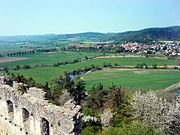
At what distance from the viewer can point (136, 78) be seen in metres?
82.7

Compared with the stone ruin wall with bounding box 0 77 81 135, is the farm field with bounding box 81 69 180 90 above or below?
below

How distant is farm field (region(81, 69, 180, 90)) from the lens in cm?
7321

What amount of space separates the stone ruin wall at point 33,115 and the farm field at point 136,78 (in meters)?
47.7

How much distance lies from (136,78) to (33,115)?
217 feet

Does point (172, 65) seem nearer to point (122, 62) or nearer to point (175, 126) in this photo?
point (122, 62)

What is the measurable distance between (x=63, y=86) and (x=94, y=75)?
32879mm

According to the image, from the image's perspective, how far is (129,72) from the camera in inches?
3770

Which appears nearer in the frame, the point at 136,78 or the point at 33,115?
the point at 33,115

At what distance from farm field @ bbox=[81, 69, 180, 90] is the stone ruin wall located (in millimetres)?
47665

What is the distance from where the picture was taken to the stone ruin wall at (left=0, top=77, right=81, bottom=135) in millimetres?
15148

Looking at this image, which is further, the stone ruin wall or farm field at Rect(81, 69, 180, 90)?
farm field at Rect(81, 69, 180, 90)

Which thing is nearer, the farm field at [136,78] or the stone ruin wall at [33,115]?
the stone ruin wall at [33,115]

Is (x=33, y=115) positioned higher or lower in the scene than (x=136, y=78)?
higher

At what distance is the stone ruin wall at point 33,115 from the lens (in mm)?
15148
